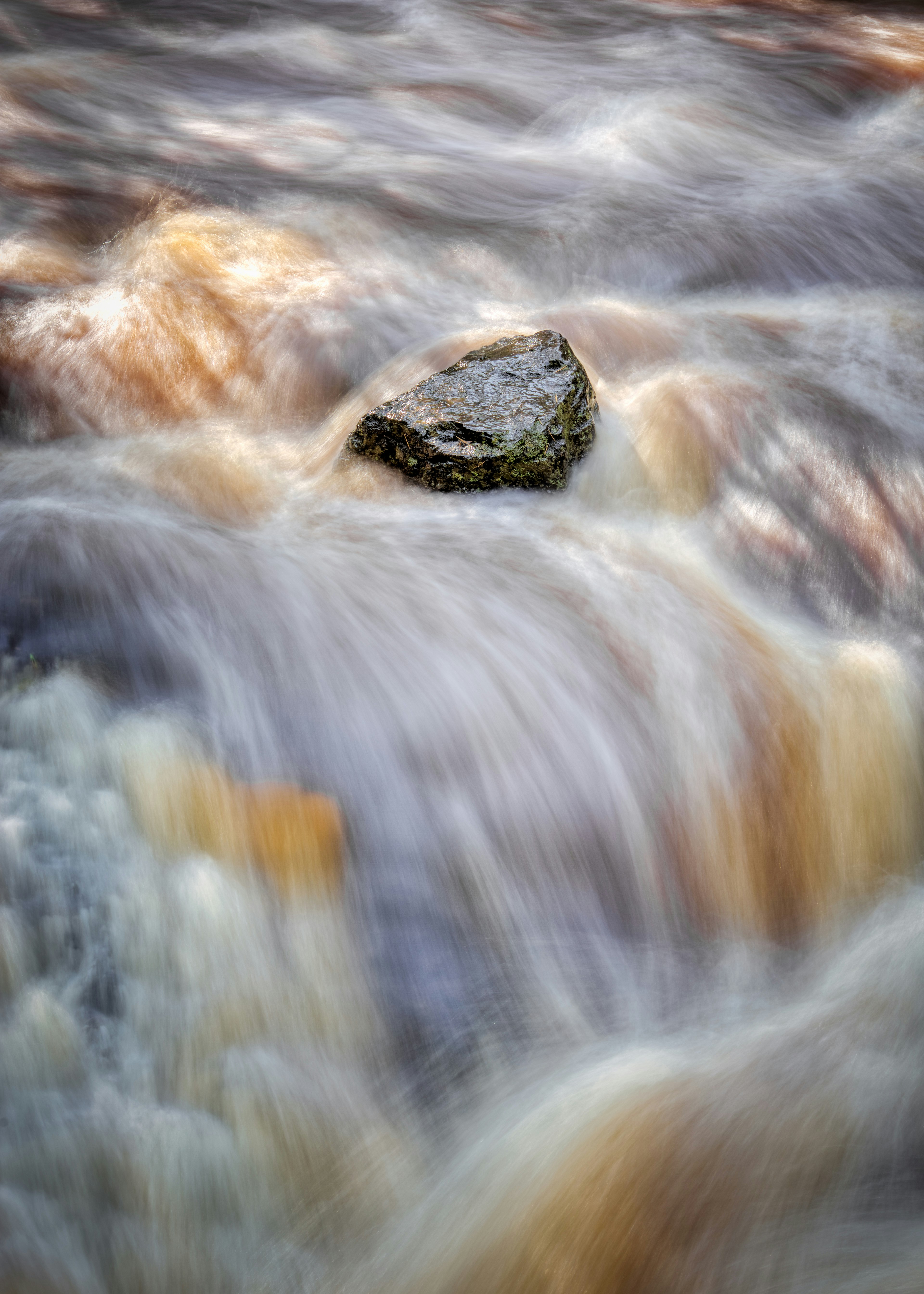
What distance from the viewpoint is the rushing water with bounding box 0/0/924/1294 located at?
1.88 metres

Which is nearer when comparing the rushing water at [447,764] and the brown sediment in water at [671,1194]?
the brown sediment in water at [671,1194]

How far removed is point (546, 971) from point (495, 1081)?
0.79 feet

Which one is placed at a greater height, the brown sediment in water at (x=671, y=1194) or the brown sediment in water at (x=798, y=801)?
the brown sediment in water at (x=798, y=801)

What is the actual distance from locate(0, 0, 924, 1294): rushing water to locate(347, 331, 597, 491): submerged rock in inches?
2.9

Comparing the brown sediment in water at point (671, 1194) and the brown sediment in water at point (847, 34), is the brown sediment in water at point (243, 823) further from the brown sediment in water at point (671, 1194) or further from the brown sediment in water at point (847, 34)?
the brown sediment in water at point (847, 34)

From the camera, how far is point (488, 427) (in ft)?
9.80

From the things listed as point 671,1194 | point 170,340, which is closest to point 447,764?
point 671,1194

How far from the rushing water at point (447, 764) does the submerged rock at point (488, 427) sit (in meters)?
0.07

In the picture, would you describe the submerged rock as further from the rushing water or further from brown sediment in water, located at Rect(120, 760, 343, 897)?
brown sediment in water, located at Rect(120, 760, 343, 897)

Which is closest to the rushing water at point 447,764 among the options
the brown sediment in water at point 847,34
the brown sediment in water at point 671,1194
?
the brown sediment in water at point 671,1194

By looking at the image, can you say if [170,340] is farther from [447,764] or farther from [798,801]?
[798,801]

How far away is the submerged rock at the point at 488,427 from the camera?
9.82ft

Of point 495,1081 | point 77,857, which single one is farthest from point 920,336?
point 77,857

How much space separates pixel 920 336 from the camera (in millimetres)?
3742
